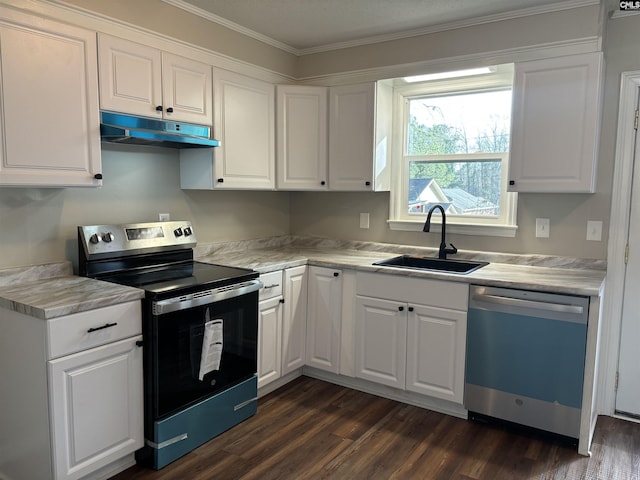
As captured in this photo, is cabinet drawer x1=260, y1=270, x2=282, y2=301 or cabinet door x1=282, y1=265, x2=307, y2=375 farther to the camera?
cabinet door x1=282, y1=265, x2=307, y2=375

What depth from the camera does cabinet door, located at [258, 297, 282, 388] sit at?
2.98 meters

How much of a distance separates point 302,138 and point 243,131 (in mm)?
513

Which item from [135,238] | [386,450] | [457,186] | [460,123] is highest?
[460,123]

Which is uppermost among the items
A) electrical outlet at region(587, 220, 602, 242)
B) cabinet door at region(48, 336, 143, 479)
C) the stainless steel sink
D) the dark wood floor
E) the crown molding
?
the crown molding

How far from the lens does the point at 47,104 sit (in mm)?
2154

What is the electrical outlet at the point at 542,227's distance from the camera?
3018 mm

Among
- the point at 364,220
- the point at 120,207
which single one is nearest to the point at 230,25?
the point at 120,207

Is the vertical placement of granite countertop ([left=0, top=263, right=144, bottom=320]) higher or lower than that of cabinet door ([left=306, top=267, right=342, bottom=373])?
higher

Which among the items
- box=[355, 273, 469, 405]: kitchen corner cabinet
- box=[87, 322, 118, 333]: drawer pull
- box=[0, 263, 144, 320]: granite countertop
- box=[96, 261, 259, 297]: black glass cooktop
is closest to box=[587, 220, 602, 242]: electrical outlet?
box=[355, 273, 469, 405]: kitchen corner cabinet

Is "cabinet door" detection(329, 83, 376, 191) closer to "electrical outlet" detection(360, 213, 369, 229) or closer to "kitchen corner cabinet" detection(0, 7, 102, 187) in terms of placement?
"electrical outlet" detection(360, 213, 369, 229)

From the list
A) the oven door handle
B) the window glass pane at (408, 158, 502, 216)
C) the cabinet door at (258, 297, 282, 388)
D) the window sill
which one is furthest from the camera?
the window glass pane at (408, 158, 502, 216)

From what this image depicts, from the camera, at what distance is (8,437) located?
2160 millimetres

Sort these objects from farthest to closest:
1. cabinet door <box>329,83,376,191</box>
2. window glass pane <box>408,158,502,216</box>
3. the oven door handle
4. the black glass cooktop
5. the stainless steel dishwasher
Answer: cabinet door <box>329,83,376,191</box> < window glass pane <box>408,158,502,216</box> < the stainless steel dishwasher < the black glass cooktop < the oven door handle

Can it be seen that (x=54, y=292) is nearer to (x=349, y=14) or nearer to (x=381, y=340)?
(x=381, y=340)
